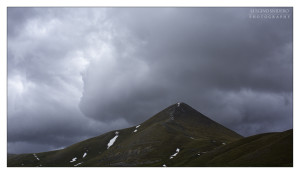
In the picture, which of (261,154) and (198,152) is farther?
(198,152)

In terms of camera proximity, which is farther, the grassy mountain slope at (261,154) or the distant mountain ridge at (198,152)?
the distant mountain ridge at (198,152)

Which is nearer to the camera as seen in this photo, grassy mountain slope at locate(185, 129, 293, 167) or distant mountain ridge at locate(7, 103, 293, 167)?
grassy mountain slope at locate(185, 129, 293, 167)

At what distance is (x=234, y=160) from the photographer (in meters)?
97.8

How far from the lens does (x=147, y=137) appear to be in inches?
7790

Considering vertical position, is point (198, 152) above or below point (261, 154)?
below
